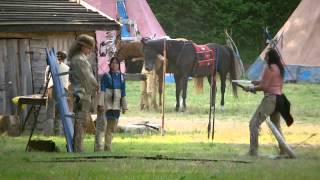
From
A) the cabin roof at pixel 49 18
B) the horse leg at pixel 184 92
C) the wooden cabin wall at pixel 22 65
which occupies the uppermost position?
the cabin roof at pixel 49 18

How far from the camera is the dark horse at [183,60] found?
26.4 meters

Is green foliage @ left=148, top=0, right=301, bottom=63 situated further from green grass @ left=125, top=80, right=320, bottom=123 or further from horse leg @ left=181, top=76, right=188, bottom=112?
horse leg @ left=181, top=76, right=188, bottom=112

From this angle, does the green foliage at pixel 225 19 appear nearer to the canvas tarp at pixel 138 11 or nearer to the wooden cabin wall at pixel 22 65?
the canvas tarp at pixel 138 11

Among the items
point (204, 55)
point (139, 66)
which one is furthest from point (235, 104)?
point (139, 66)

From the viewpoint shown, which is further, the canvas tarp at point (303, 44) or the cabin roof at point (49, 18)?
the canvas tarp at point (303, 44)

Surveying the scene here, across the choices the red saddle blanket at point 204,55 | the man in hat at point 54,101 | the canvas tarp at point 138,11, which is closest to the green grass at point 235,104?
the red saddle blanket at point 204,55

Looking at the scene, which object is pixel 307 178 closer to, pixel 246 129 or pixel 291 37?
pixel 246 129

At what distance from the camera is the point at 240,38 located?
5409cm

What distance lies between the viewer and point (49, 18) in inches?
801

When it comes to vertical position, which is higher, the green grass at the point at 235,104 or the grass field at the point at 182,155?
the grass field at the point at 182,155

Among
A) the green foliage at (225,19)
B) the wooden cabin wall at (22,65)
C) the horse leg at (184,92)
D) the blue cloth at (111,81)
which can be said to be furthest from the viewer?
the green foliage at (225,19)

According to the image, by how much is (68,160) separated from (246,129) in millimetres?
8062

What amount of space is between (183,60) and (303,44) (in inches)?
648

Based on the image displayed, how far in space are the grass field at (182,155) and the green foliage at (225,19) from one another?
2658cm
